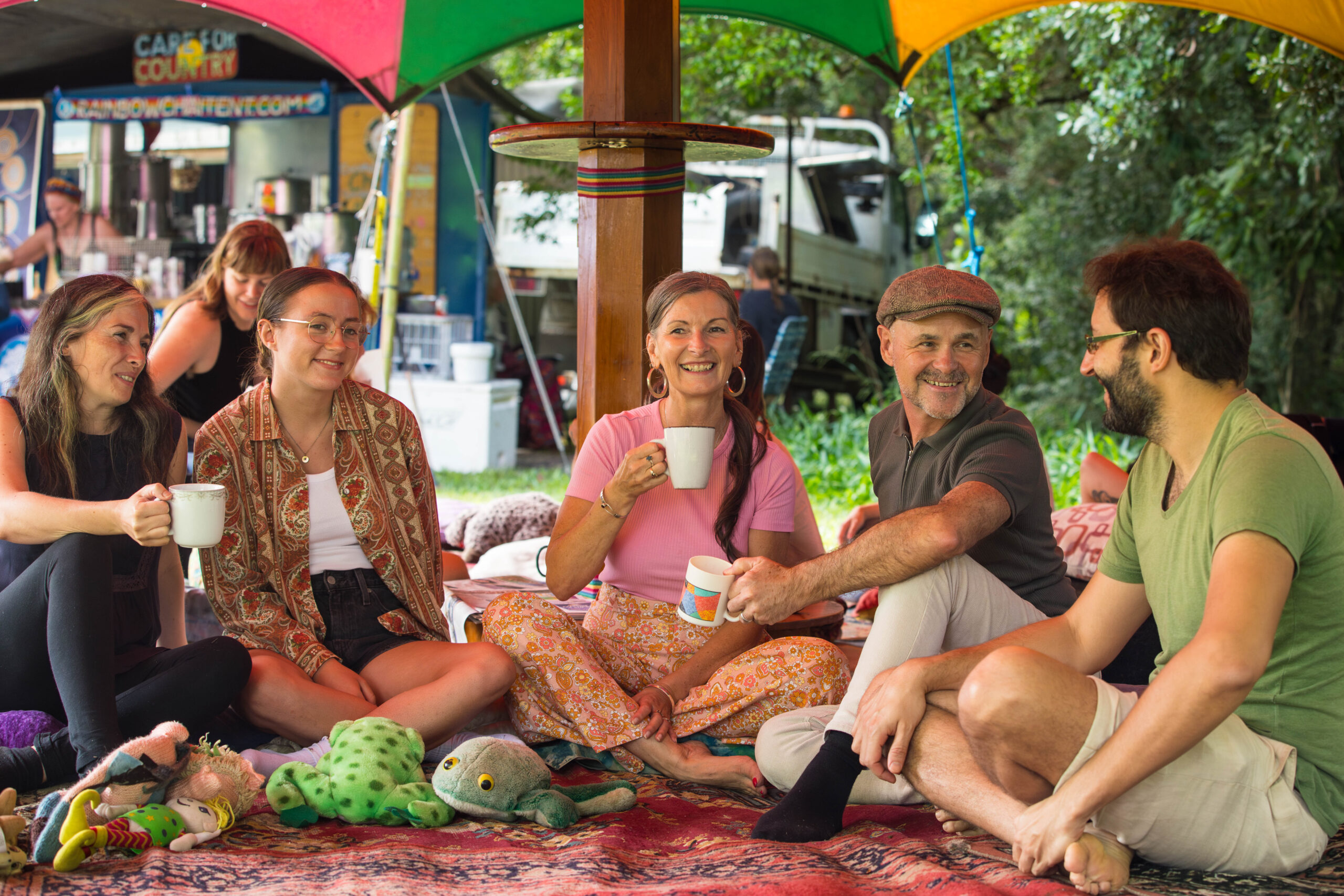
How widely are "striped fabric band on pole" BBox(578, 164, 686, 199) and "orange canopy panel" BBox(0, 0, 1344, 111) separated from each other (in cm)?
202

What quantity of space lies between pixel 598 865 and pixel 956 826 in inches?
29.7

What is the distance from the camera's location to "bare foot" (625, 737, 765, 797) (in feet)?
9.39

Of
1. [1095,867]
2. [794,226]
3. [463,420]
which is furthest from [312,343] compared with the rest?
[794,226]

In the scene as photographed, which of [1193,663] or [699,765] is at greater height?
[1193,663]

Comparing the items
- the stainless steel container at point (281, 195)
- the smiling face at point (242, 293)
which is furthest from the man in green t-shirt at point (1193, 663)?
the stainless steel container at point (281, 195)

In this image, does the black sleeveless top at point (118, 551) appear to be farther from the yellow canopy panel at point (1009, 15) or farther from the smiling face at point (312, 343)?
the yellow canopy panel at point (1009, 15)

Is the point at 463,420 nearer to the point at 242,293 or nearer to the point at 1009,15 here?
the point at 242,293

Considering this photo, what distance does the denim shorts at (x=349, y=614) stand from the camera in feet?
10.4

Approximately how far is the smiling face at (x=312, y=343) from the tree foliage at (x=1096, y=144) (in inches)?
217

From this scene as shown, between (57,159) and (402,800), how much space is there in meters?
9.97

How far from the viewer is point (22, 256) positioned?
10281 millimetres

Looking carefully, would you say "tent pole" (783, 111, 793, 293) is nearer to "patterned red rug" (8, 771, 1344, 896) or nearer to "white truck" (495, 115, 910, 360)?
"white truck" (495, 115, 910, 360)

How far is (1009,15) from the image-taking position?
18.0 ft

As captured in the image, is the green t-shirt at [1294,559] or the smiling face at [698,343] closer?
the green t-shirt at [1294,559]
